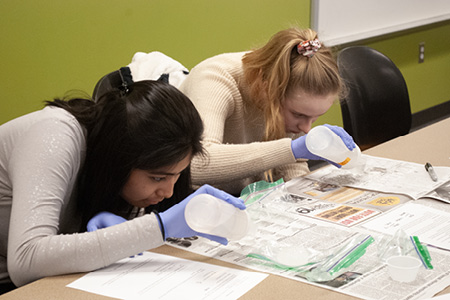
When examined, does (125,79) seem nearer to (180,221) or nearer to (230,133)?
(180,221)

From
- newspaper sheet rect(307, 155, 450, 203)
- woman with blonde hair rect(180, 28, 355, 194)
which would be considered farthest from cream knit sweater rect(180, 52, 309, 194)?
newspaper sheet rect(307, 155, 450, 203)

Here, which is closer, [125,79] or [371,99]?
[125,79]

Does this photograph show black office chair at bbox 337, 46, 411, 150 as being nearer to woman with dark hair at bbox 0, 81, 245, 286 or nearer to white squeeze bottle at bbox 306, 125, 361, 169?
white squeeze bottle at bbox 306, 125, 361, 169

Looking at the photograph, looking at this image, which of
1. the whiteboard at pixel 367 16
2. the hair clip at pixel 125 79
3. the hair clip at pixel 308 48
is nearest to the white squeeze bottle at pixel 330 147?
the hair clip at pixel 308 48

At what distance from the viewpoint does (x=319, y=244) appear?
1123mm

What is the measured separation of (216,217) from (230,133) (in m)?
0.78

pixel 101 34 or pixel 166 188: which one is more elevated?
pixel 101 34

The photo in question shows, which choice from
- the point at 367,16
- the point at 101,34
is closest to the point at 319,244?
the point at 101,34

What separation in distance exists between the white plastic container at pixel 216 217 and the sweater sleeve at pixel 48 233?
72mm

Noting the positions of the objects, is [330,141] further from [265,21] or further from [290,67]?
[265,21]

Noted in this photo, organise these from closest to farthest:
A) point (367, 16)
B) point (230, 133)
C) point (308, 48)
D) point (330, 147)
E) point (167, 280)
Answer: point (167, 280) < point (330, 147) < point (308, 48) < point (230, 133) < point (367, 16)

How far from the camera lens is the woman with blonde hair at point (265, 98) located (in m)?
1.56

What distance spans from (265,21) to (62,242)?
2.36 meters

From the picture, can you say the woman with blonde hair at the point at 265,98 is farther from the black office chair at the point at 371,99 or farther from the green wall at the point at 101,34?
the green wall at the point at 101,34
